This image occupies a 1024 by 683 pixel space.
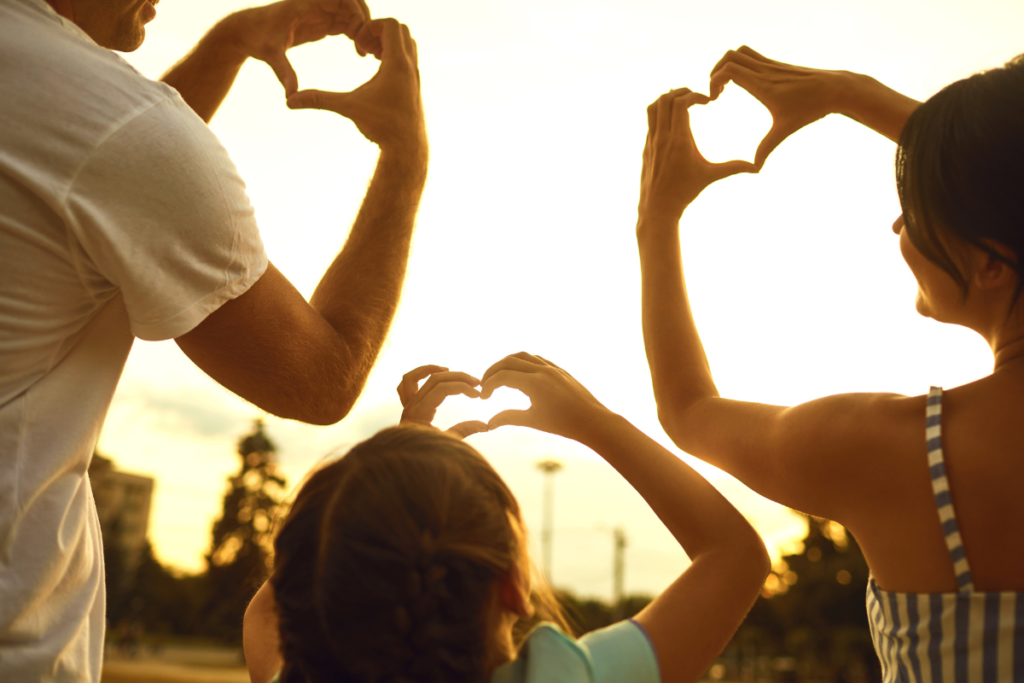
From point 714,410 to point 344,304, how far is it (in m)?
0.87

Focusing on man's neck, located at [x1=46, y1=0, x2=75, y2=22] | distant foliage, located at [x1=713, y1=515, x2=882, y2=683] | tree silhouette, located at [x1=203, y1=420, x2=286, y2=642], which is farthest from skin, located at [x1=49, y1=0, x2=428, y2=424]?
tree silhouette, located at [x1=203, y1=420, x2=286, y2=642]

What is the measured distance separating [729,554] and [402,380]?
38.0 inches

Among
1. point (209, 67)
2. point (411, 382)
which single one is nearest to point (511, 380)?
point (411, 382)

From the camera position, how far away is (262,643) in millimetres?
1773

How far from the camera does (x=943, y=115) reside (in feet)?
5.16

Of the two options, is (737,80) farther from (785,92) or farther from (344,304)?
(344,304)

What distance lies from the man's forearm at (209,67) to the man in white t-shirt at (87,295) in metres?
1.14

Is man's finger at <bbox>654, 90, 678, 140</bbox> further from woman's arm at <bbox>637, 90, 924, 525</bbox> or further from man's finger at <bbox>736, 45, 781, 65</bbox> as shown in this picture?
man's finger at <bbox>736, 45, 781, 65</bbox>

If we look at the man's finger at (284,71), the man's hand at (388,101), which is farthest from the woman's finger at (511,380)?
the man's finger at (284,71)

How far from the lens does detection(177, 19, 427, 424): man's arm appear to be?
1.59m

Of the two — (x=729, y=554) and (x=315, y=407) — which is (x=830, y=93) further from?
(x=315, y=407)

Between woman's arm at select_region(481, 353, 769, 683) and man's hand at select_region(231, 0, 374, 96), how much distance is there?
131 cm

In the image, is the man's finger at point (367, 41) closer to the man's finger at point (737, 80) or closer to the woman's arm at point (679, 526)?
the man's finger at point (737, 80)

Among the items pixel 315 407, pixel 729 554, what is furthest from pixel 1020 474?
pixel 315 407
